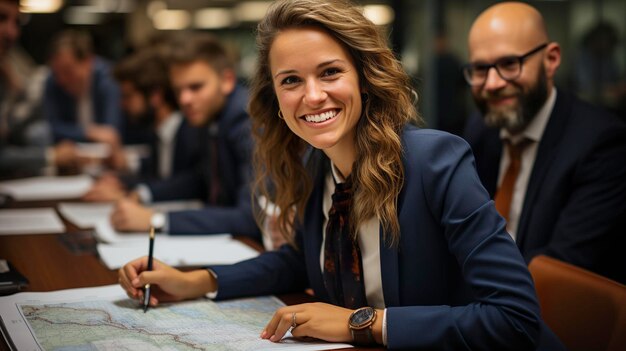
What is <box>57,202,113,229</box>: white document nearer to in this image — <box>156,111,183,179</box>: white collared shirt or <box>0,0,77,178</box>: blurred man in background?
<box>156,111,183,179</box>: white collared shirt

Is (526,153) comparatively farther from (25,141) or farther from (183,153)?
(25,141)

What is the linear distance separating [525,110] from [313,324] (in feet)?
4.54

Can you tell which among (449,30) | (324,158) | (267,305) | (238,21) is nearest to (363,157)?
(324,158)

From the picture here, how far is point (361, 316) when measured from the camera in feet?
5.18

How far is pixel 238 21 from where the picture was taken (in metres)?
10.2

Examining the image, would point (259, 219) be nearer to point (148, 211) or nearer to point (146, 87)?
point (148, 211)

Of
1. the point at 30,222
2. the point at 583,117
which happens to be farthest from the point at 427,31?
the point at 30,222

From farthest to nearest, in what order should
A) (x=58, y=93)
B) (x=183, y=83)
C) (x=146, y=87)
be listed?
(x=58, y=93) → (x=146, y=87) → (x=183, y=83)

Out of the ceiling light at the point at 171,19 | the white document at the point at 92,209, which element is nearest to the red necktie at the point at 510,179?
the white document at the point at 92,209

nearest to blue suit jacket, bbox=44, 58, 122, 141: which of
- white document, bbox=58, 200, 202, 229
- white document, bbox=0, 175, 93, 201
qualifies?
white document, bbox=0, 175, 93, 201

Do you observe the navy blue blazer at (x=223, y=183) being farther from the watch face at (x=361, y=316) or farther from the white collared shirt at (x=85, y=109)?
the white collared shirt at (x=85, y=109)

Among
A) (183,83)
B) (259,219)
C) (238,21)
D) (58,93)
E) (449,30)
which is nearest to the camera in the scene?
(259,219)

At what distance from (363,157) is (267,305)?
Result: 47 centimetres

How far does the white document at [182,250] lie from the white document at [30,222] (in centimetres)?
41
